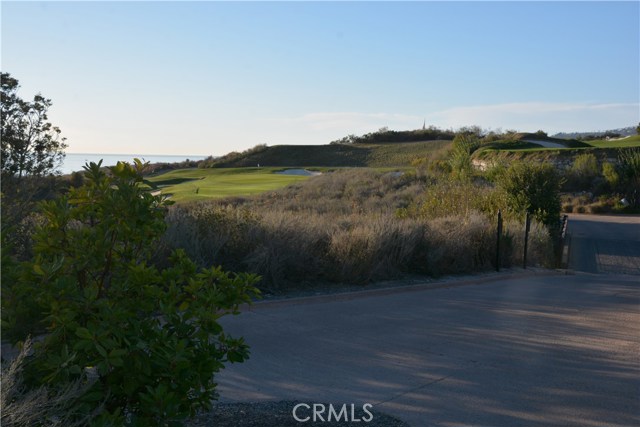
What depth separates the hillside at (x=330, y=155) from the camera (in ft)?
242

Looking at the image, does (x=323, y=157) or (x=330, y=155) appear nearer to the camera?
(x=323, y=157)

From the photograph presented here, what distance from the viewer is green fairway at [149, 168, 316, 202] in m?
38.5

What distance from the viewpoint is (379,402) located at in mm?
6484

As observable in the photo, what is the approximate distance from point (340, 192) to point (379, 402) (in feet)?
93.1

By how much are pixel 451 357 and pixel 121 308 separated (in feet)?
15.8

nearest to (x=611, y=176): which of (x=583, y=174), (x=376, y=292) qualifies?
(x=583, y=174)

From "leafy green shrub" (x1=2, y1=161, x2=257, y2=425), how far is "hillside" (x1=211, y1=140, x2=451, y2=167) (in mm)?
65703

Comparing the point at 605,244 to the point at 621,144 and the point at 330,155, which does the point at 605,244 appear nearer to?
the point at 621,144

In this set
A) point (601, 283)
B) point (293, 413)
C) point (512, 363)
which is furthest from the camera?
point (601, 283)

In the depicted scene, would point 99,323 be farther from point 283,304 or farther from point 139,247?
point 283,304

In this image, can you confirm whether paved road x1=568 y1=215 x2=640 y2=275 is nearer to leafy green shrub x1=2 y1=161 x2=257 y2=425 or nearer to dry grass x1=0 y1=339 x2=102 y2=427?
leafy green shrub x1=2 y1=161 x2=257 y2=425

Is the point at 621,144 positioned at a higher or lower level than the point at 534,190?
higher

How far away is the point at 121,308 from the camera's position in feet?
14.4

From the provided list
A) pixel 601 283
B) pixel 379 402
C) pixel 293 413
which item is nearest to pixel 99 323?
pixel 293 413
